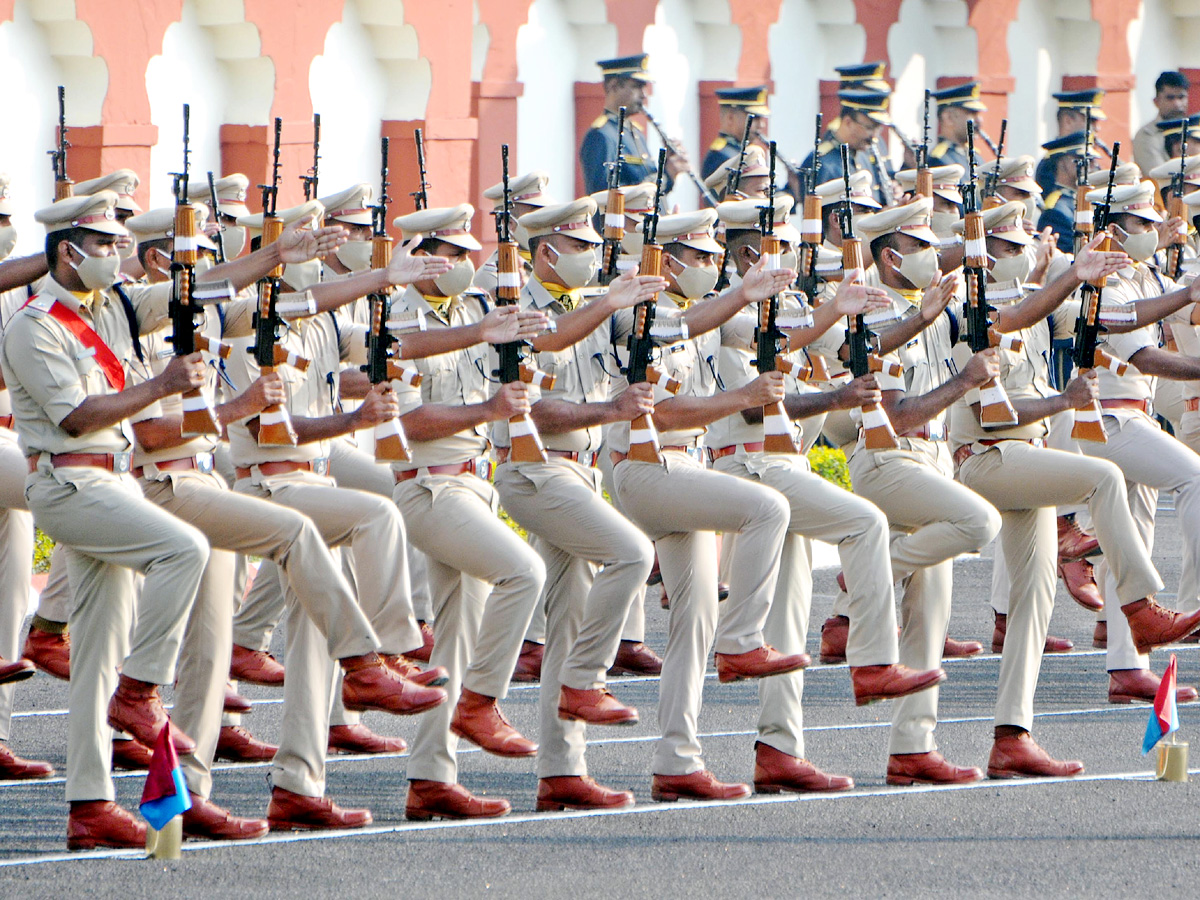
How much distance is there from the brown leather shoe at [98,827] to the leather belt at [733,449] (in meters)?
2.65

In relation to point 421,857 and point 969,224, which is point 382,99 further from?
point 421,857

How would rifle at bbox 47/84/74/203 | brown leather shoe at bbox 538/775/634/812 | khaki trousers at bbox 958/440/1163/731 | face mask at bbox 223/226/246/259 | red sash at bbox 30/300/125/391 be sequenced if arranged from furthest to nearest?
face mask at bbox 223/226/246/259
rifle at bbox 47/84/74/203
khaki trousers at bbox 958/440/1163/731
brown leather shoe at bbox 538/775/634/812
red sash at bbox 30/300/125/391

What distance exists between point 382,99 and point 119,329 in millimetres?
11054

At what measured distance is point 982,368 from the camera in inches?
366

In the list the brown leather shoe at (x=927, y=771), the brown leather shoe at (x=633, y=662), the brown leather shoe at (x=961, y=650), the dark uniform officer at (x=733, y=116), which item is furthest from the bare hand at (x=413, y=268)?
the dark uniform officer at (x=733, y=116)

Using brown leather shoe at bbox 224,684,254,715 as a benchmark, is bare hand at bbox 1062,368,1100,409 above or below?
above

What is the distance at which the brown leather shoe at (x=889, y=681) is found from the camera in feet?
28.8

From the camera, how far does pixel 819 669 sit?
11.6 meters

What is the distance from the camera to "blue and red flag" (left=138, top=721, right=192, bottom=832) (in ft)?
24.4

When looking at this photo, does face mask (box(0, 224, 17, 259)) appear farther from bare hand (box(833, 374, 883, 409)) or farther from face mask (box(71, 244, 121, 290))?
bare hand (box(833, 374, 883, 409))

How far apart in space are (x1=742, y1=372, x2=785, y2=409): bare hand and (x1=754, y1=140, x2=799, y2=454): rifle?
15cm

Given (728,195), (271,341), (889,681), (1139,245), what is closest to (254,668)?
(271,341)

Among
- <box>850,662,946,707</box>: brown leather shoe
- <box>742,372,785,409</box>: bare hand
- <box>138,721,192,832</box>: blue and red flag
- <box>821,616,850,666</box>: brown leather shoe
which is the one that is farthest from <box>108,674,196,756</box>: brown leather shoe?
<box>821,616,850,666</box>: brown leather shoe

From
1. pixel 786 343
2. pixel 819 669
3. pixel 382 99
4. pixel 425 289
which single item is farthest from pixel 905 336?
pixel 382 99
